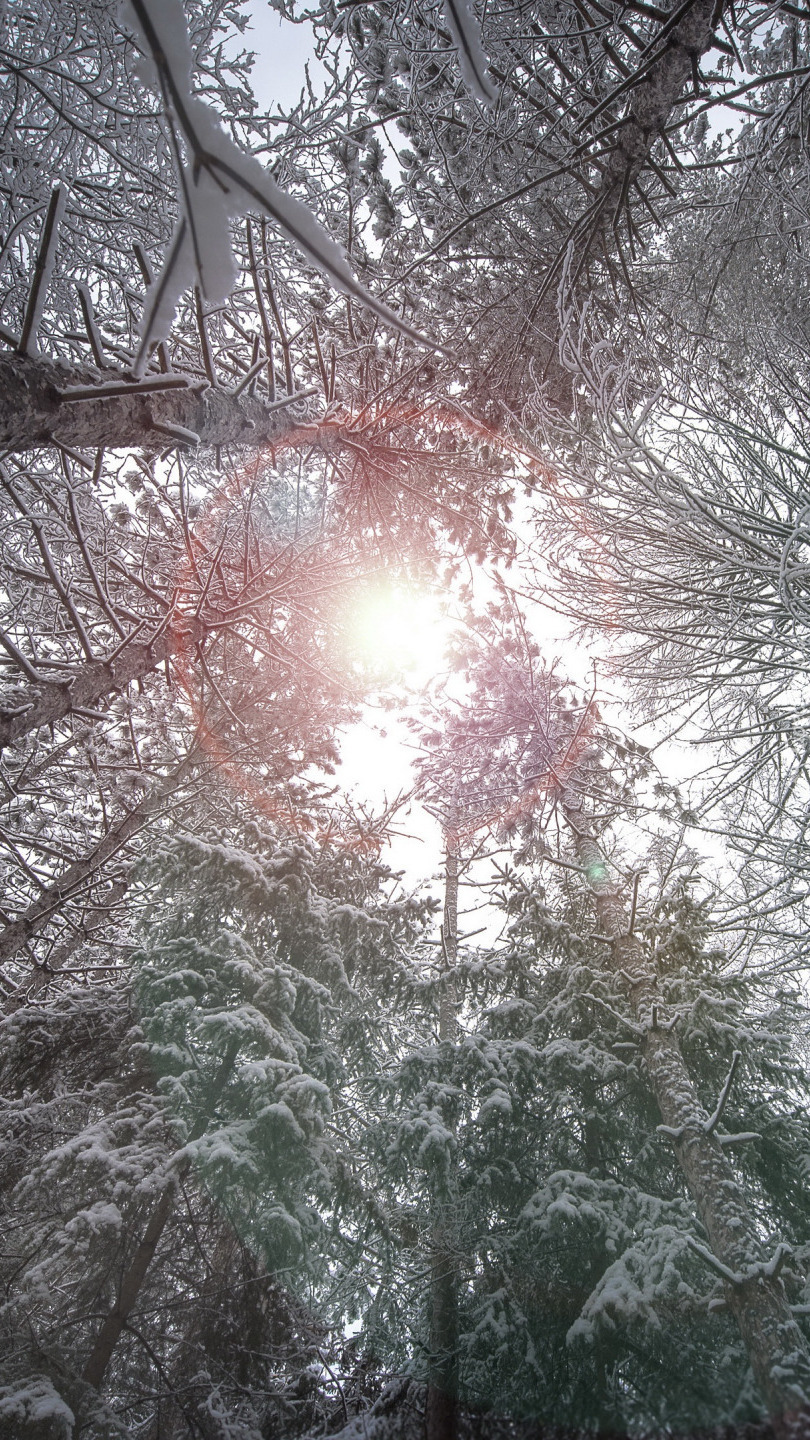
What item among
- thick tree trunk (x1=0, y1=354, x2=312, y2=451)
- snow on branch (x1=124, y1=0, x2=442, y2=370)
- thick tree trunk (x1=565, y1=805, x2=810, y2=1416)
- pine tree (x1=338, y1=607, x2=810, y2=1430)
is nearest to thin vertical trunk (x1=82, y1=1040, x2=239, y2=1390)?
pine tree (x1=338, y1=607, x2=810, y2=1430)

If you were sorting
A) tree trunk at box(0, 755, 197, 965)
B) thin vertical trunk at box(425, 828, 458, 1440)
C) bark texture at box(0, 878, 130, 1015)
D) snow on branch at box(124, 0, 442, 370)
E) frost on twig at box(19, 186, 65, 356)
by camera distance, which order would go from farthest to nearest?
→ thin vertical trunk at box(425, 828, 458, 1440) → bark texture at box(0, 878, 130, 1015) → tree trunk at box(0, 755, 197, 965) → frost on twig at box(19, 186, 65, 356) → snow on branch at box(124, 0, 442, 370)

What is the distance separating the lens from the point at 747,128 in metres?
4.47

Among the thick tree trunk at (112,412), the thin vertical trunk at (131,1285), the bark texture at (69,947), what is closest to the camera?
the thick tree trunk at (112,412)

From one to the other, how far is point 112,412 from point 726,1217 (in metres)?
6.39

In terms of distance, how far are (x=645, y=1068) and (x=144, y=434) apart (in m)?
6.68

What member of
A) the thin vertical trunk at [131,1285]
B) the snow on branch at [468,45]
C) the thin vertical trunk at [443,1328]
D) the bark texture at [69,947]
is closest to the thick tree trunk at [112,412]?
the snow on branch at [468,45]

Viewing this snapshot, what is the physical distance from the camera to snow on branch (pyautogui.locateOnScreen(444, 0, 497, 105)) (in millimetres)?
592

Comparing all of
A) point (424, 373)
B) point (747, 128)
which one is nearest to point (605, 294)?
point (747, 128)

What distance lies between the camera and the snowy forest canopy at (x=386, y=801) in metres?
3.44

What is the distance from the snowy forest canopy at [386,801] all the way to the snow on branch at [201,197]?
1.22 meters

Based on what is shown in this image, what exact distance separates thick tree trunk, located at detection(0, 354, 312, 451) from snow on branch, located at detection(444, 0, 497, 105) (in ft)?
2.57

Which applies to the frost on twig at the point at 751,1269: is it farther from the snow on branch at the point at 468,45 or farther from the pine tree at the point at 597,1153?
the snow on branch at the point at 468,45

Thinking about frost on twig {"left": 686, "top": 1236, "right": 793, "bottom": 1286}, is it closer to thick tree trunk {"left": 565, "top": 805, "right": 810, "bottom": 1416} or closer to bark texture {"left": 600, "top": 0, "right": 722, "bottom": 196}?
thick tree trunk {"left": 565, "top": 805, "right": 810, "bottom": 1416}

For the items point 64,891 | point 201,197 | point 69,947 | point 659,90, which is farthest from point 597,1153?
point 659,90
